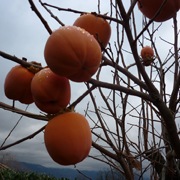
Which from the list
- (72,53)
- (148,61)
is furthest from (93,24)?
(148,61)

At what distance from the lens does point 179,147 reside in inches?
41.3

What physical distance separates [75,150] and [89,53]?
36 cm

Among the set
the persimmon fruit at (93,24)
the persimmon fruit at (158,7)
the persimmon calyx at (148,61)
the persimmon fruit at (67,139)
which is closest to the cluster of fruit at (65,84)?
the persimmon fruit at (67,139)

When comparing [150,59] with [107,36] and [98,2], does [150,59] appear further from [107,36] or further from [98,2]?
[107,36]

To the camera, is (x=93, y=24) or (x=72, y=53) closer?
(x=72, y=53)

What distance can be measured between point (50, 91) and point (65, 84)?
0.07 metres

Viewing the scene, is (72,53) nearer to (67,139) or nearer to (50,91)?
(50,91)

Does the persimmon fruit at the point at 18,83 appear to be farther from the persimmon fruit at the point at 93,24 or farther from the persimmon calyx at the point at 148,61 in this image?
the persimmon calyx at the point at 148,61

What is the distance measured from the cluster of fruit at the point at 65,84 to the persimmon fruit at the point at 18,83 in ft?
0.65

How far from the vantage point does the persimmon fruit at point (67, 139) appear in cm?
67

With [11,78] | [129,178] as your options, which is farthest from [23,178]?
[11,78]

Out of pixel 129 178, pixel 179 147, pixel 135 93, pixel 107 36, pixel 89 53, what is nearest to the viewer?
pixel 89 53

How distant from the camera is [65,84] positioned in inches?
28.9

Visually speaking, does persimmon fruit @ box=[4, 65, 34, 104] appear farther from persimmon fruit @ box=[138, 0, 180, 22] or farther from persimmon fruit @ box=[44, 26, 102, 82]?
persimmon fruit @ box=[138, 0, 180, 22]
